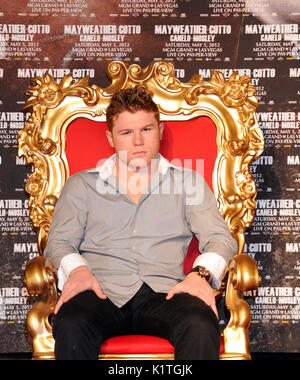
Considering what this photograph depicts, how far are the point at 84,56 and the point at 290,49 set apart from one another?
136 cm

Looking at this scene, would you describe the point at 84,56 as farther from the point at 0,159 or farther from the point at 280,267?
the point at 280,267

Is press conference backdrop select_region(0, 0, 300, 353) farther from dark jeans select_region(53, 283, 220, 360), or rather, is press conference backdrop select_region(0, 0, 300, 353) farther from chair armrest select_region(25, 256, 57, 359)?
dark jeans select_region(53, 283, 220, 360)

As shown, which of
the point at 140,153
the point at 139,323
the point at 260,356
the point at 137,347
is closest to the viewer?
the point at 137,347

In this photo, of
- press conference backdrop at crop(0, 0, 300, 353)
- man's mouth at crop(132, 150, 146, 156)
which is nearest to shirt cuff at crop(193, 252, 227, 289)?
man's mouth at crop(132, 150, 146, 156)

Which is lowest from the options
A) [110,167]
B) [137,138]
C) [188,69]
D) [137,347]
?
[137,347]

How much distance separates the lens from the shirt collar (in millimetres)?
2672

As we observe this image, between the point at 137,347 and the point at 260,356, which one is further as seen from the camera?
the point at 260,356

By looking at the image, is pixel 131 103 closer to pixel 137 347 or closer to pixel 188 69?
pixel 188 69

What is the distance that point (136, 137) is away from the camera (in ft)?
8.45

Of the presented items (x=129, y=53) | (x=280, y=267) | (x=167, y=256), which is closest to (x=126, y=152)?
(x=167, y=256)

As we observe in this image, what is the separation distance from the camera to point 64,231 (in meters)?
2.48

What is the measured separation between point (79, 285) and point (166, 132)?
111cm

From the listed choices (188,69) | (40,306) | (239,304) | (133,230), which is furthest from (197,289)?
(188,69)

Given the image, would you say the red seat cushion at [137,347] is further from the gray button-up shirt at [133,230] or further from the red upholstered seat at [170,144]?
the red upholstered seat at [170,144]
